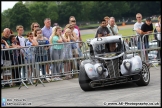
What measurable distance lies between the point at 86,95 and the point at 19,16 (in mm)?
116571

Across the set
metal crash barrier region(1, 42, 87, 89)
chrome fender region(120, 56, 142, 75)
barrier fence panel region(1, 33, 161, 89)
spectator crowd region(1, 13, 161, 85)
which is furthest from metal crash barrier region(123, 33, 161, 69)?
chrome fender region(120, 56, 142, 75)

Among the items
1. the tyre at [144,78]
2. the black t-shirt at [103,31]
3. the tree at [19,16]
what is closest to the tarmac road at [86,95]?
the tyre at [144,78]

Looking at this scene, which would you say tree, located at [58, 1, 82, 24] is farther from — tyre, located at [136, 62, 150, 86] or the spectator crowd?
tyre, located at [136, 62, 150, 86]

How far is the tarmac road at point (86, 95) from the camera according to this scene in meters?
9.63

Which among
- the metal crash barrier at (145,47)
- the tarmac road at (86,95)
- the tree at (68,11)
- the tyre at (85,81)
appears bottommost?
the tarmac road at (86,95)

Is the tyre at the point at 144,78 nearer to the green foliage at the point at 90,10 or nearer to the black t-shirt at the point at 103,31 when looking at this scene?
the black t-shirt at the point at 103,31

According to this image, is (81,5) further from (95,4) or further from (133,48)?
(133,48)

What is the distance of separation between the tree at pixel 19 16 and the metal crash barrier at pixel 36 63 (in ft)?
320

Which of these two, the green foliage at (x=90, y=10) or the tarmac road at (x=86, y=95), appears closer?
the tarmac road at (x=86, y=95)

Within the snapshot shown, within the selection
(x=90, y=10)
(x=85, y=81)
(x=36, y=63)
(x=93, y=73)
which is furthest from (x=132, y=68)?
(x=90, y=10)

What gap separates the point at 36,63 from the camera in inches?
596

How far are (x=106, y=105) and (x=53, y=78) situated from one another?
6795mm

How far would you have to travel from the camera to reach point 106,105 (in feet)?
29.8

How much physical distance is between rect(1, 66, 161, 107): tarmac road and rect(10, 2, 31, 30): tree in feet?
328
